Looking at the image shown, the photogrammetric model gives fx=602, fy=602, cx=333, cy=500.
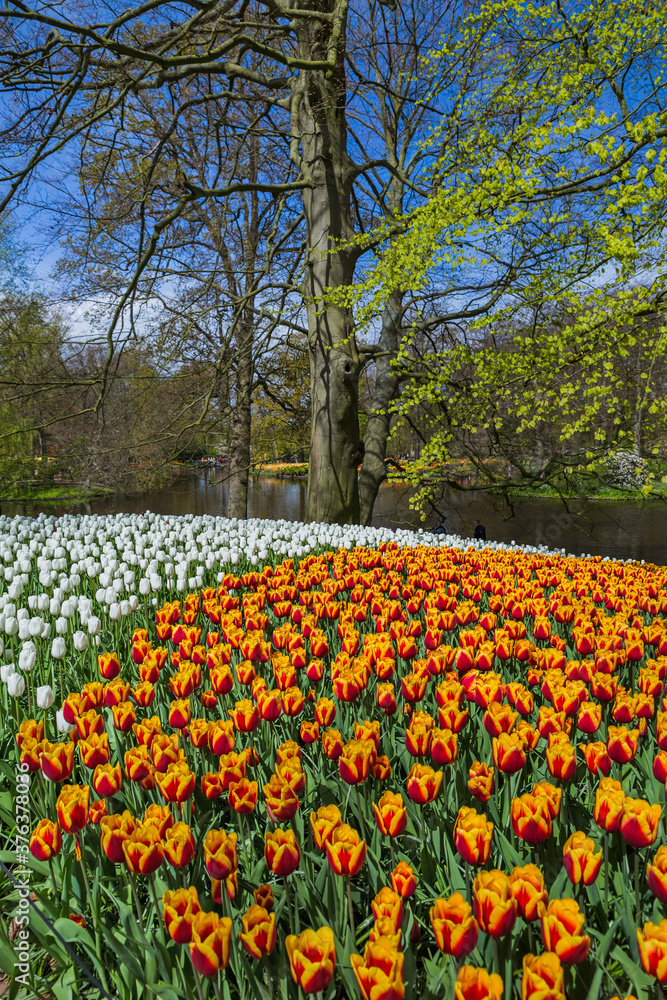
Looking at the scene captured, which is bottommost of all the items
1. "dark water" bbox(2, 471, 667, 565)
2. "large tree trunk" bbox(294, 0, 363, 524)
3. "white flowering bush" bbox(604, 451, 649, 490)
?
"dark water" bbox(2, 471, 667, 565)

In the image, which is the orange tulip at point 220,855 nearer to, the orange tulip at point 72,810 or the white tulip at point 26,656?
the orange tulip at point 72,810

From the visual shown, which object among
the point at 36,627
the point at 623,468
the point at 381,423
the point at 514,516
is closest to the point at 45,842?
the point at 36,627

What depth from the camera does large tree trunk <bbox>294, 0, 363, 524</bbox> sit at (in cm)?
849

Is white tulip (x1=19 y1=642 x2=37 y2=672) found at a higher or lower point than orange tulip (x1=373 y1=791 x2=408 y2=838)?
higher

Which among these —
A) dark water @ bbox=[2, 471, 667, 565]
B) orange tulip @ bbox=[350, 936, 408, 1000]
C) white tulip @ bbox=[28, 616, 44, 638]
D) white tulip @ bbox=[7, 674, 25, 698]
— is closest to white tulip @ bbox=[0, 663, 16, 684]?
white tulip @ bbox=[7, 674, 25, 698]

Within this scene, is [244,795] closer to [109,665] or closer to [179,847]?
[179,847]

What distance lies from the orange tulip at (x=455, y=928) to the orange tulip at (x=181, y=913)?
0.40 metres

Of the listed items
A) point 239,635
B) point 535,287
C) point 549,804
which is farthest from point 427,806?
point 535,287

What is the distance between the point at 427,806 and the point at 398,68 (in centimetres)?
1401

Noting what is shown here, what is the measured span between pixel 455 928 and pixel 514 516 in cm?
1398

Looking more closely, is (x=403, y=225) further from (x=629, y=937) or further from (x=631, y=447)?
(x=629, y=937)

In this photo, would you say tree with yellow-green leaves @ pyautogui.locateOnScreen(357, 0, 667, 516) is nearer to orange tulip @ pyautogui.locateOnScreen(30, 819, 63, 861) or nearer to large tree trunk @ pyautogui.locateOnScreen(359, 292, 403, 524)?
large tree trunk @ pyautogui.locateOnScreen(359, 292, 403, 524)

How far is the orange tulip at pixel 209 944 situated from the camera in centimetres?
96

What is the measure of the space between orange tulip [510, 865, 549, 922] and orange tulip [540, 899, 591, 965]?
4 cm
